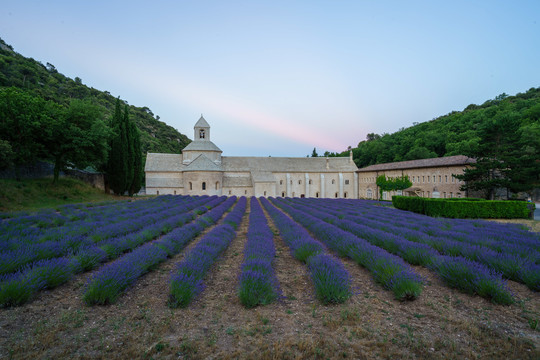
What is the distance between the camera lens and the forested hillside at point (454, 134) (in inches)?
1458

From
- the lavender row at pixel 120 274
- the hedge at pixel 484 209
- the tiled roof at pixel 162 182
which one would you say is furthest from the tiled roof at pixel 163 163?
the lavender row at pixel 120 274

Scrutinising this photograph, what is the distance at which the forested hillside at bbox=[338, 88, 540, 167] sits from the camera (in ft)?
121

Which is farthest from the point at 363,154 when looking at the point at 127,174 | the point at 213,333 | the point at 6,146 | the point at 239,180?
the point at 213,333

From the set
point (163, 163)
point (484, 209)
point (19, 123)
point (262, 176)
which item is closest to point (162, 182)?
point (163, 163)

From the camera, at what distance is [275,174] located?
42.8m

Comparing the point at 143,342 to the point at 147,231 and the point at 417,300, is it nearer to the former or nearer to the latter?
the point at 417,300

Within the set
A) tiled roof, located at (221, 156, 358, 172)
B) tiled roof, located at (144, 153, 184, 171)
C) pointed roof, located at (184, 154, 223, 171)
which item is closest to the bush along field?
pointed roof, located at (184, 154, 223, 171)

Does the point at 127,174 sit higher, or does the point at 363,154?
the point at 363,154

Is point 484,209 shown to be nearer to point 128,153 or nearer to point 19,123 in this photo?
point 19,123

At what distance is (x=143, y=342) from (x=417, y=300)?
353 centimetres

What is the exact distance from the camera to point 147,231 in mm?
7820

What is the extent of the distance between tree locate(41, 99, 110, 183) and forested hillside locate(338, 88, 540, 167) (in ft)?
122

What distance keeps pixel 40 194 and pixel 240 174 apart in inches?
993

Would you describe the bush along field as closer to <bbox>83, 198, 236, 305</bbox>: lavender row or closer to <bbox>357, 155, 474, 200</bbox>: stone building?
<bbox>83, 198, 236, 305</bbox>: lavender row
